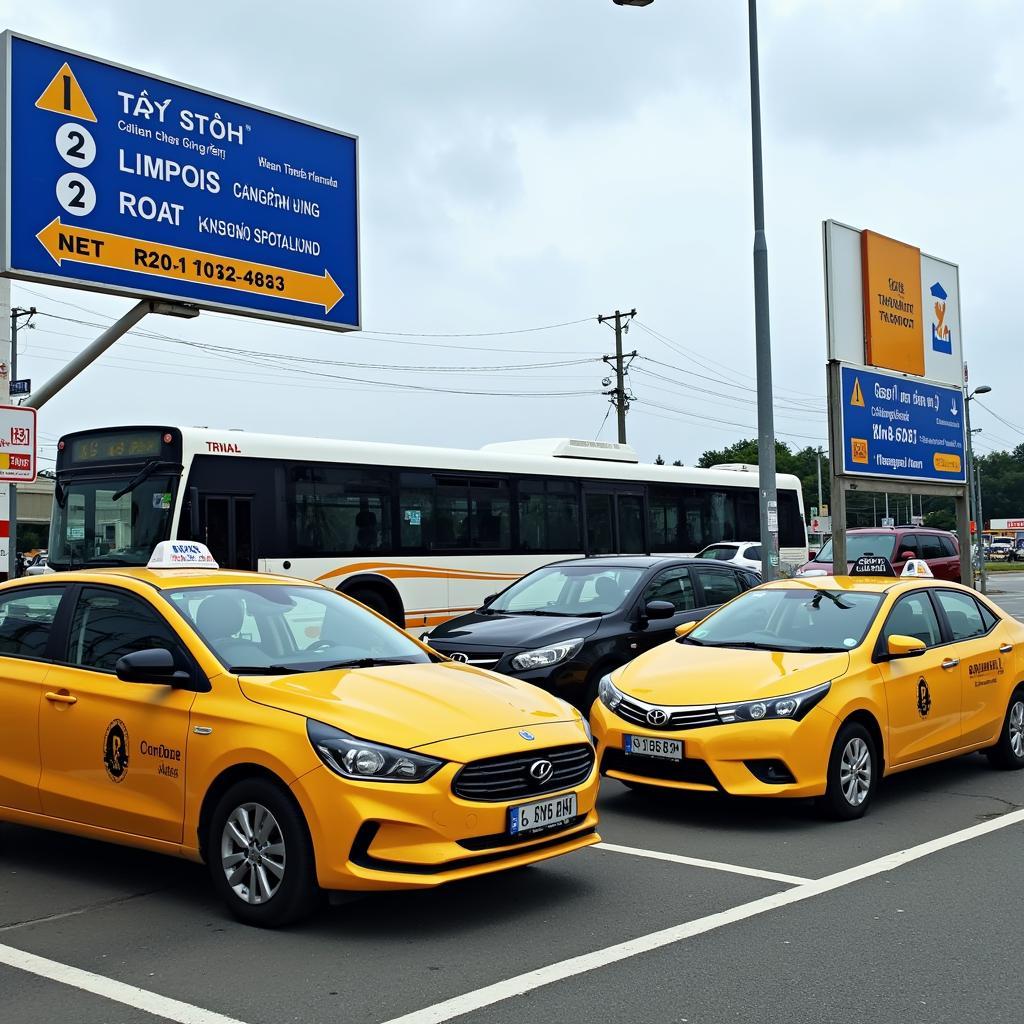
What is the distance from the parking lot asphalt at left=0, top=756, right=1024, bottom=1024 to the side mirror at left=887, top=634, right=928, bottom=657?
1137mm

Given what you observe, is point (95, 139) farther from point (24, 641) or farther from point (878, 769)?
point (878, 769)

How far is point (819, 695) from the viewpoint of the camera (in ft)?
25.0

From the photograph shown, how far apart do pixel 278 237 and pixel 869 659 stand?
11.6 m

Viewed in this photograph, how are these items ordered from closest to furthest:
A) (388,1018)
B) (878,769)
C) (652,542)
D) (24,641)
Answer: (388,1018) < (24,641) < (878,769) < (652,542)

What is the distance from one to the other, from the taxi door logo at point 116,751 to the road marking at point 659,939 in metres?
2.27

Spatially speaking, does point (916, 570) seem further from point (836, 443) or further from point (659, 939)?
point (836, 443)

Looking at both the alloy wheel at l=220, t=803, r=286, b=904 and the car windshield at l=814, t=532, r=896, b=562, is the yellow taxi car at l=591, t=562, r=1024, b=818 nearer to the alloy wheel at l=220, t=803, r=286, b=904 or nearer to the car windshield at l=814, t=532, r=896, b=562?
the alloy wheel at l=220, t=803, r=286, b=904

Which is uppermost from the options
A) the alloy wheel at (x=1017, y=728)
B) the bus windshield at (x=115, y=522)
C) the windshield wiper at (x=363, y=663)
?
the bus windshield at (x=115, y=522)

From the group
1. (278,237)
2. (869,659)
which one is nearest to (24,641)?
(869,659)

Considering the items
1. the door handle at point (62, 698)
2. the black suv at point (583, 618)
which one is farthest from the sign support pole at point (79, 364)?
the door handle at point (62, 698)

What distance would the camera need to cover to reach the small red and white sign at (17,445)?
13234 millimetres

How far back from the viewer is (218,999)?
461 centimetres

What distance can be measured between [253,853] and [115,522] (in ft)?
33.2

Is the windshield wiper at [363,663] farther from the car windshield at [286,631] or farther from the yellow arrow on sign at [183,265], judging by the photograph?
the yellow arrow on sign at [183,265]
